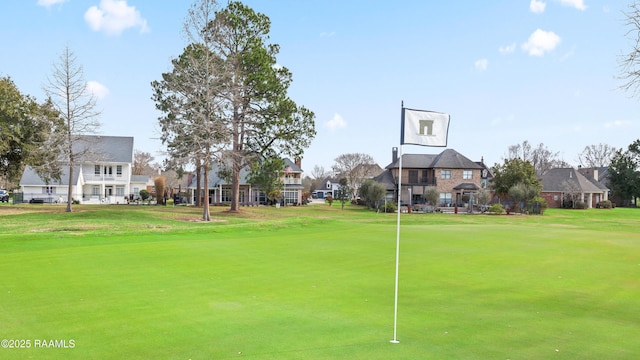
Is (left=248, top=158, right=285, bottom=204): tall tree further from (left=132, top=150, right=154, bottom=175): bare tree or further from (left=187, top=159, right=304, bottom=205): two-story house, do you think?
(left=132, top=150, right=154, bottom=175): bare tree

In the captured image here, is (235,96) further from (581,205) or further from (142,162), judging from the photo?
(142,162)

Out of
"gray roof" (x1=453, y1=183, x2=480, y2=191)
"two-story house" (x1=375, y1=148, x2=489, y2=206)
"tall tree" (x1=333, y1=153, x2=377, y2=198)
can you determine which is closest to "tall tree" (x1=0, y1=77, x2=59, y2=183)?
"two-story house" (x1=375, y1=148, x2=489, y2=206)

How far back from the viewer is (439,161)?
78625mm

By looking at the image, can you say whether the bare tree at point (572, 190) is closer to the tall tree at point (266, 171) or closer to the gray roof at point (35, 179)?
the tall tree at point (266, 171)

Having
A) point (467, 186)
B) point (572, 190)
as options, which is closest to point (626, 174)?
point (572, 190)

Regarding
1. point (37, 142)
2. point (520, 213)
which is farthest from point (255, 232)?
point (520, 213)

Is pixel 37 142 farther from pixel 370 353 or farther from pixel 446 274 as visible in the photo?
pixel 370 353

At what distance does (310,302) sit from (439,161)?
71167 mm

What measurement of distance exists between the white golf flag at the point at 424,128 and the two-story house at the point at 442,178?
2672 inches

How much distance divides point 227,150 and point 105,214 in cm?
1097

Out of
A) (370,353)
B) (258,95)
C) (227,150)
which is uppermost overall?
(258,95)

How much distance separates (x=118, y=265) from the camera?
47.6ft

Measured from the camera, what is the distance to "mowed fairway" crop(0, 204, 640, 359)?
24.0ft

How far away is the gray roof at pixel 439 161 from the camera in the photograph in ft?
257
